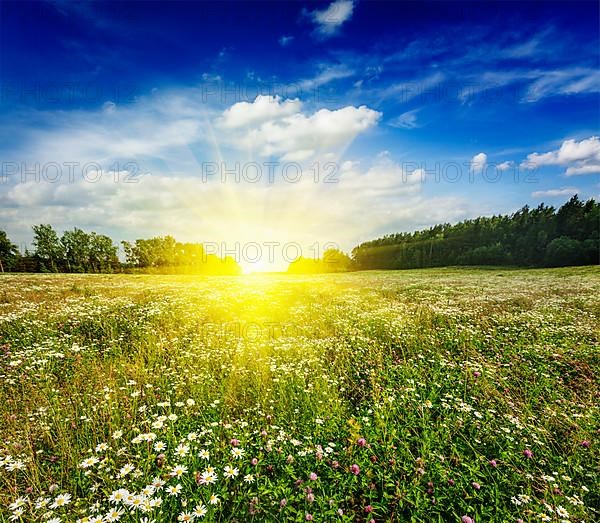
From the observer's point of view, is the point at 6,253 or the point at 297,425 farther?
the point at 6,253

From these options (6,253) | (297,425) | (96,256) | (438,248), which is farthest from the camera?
(438,248)

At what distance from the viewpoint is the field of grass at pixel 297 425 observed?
2.99 m

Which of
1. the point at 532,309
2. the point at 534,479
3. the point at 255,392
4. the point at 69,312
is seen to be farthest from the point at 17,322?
the point at 532,309

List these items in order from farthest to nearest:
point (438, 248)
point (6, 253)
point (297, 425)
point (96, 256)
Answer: point (438, 248) → point (96, 256) → point (6, 253) → point (297, 425)

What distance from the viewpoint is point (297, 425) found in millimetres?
4266

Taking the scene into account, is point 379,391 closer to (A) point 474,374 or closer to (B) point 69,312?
(A) point 474,374

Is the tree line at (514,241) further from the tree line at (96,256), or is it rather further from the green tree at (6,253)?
the green tree at (6,253)

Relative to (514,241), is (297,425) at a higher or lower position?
lower

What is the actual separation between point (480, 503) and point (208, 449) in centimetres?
300

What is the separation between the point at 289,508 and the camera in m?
2.79

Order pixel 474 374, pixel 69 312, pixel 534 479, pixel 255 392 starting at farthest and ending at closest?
pixel 69 312 < pixel 474 374 < pixel 255 392 < pixel 534 479

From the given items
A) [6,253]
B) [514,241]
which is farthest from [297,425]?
[514,241]

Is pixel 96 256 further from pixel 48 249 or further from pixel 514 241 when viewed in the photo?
pixel 514 241

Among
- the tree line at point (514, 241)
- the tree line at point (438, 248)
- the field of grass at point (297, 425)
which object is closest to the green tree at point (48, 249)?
the tree line at point (438, 248)
